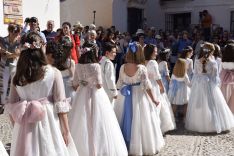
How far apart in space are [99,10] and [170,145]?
13.3 metres

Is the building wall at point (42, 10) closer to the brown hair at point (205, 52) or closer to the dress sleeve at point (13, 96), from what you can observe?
the brown hair at point (205, 52)

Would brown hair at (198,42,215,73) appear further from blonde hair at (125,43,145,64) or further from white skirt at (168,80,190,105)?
blonde hair at (125,43,145,64)

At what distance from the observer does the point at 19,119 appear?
385 cm

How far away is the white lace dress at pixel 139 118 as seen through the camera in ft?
19.2

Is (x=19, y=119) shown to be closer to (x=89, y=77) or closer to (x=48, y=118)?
(x=48, y=118)

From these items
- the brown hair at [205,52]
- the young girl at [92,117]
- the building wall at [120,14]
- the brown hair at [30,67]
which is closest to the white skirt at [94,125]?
the young girl at [92,117]

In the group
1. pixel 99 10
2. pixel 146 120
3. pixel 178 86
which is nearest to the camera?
pixel 146 120

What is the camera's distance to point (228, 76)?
8.73 meters

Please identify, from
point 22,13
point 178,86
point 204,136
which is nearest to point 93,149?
point 204,136

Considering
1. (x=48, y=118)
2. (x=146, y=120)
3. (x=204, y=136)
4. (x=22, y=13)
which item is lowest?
(x=204, y=136)

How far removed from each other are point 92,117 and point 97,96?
0.89 ft

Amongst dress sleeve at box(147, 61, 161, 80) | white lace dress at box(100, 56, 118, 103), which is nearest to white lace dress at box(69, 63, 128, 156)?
white lace dress at box(100, 56, 118, 103)

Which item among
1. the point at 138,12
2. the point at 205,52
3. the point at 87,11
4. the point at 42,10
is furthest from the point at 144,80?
the point at 138,12

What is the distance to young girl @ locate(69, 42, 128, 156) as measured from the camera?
509 centimetres
